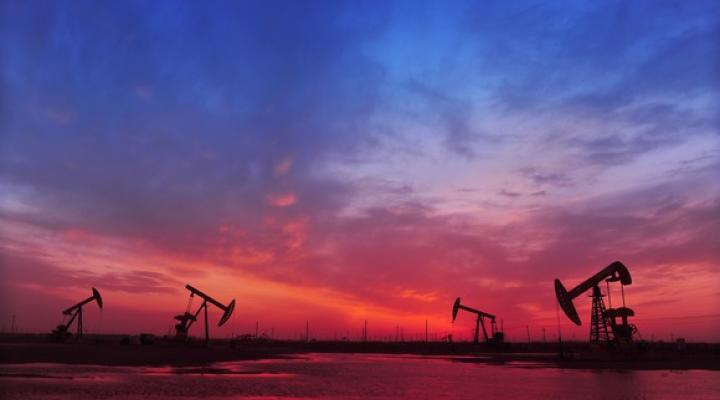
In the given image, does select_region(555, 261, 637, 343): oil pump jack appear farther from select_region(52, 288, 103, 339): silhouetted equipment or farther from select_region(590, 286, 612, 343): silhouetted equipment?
select_region(52, 288, 103, 339): silhouetted equipment

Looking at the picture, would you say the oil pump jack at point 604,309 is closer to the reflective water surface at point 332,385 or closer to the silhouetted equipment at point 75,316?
the reflective water surface at point 332,385

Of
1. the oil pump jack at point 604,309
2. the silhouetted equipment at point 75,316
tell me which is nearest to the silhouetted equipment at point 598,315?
the oil pump jack at point 604,309

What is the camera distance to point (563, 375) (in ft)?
134

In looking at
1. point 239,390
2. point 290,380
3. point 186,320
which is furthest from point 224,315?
point 239,390

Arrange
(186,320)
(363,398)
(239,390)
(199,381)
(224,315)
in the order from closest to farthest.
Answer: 1. (363,398)
2. (239,390)
3. (199,381)
4. (186,320)
5. (224,315)

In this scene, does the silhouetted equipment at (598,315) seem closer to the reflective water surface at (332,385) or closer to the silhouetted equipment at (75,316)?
the reflective water surface at (332,385)

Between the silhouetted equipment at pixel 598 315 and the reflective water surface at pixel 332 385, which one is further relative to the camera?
the silhouetted equipment at pixel 598 315

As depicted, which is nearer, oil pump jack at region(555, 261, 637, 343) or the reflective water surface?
the reflective water surface

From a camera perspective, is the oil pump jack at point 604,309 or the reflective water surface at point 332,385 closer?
the reflective water surface at point 332,385

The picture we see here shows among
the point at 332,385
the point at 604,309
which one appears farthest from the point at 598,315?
the point at 332,385

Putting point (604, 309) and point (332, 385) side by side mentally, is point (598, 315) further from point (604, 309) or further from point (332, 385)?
point (332, 385)

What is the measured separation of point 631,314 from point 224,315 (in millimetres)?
69954

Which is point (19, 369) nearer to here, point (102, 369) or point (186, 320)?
point (102, 369)

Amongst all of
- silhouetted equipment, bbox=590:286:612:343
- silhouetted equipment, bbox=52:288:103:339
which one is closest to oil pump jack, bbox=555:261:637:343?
silhouetted equipment, bbox=590:286:612:343
